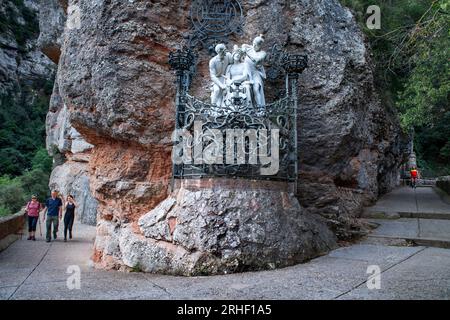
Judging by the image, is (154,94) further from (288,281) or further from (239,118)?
(288,281)

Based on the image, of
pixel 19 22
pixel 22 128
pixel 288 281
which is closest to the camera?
pixel 288 281

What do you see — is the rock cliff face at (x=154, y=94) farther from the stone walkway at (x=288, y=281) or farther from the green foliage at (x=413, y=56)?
the green foliage at (x=413, y=56)

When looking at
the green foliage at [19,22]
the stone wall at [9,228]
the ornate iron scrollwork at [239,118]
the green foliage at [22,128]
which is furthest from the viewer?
the green foliage at [19,22]

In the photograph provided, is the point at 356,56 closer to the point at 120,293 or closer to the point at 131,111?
the point at 131,111

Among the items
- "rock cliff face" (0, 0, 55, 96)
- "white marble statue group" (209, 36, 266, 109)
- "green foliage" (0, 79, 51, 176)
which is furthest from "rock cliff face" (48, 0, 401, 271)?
"rock cliff face" (0, 0, 55, 96)

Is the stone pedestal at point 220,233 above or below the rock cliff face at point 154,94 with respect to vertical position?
below

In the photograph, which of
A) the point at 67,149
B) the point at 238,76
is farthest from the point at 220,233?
the point at 67,149

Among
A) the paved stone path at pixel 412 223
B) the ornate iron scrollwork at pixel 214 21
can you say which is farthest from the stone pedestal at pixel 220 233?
the ornate iron scrollwork at pixel 214 21

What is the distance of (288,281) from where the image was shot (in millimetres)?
4504

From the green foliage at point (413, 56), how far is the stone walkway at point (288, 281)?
12.4 feet

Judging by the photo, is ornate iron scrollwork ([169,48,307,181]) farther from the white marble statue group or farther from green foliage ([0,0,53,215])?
green foliage ([0,0,53,215])

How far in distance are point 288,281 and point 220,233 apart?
4.00ft

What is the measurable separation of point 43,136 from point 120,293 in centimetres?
3374

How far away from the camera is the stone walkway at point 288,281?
4000 millimetres
